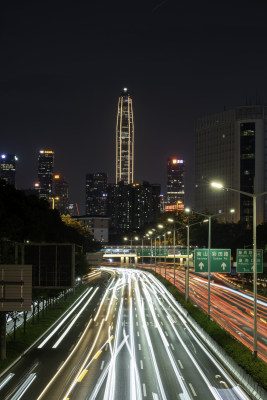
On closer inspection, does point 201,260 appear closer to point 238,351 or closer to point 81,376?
point 238,351

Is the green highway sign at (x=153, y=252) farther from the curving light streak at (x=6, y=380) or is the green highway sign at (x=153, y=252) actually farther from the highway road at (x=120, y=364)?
the curving light streak at (x=6, y=380)

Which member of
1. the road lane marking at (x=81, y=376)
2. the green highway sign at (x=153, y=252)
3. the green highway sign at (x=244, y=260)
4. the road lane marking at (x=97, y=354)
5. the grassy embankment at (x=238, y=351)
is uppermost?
the green highway sign at (x=244, y=260)

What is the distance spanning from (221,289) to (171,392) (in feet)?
262

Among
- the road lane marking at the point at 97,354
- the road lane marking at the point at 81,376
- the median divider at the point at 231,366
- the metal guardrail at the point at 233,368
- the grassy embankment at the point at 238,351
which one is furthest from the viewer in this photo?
the road lane marking at the point at 97,354

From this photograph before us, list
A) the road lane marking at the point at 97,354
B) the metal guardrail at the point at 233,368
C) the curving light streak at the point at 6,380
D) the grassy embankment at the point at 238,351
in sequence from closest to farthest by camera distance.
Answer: the metal guardrail at the point at 233,368 < the grassy embankment at the point at 238,351 < the curving light streak at the point at 6,380 < the road lane marking at the point at 97,354

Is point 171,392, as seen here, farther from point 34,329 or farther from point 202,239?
point 202,239

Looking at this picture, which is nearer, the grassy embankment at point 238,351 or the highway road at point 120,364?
the grassy embankment at point 238,351

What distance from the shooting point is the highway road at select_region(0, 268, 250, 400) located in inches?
1246

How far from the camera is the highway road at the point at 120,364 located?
1246 inches

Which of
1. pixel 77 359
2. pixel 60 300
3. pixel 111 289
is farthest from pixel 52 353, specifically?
pixel 111 289

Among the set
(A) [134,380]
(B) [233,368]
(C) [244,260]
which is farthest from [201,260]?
(A) [134,380]

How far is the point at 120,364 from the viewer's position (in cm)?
3934

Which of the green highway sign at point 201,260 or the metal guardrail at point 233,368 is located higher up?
the green highway sign at point 201,260

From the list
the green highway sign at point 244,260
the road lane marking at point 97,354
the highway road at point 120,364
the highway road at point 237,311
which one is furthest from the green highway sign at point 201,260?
the road lane marking at point 97,354
